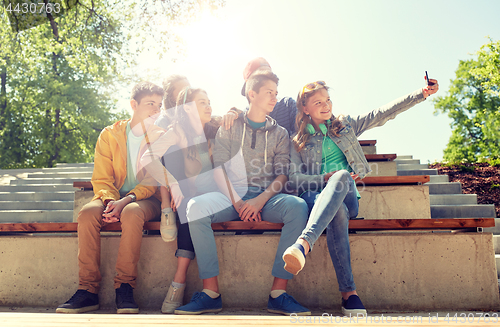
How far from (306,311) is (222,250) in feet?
2.53

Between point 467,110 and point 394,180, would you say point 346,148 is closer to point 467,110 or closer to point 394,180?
point 394,180

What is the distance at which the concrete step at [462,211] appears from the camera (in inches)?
169

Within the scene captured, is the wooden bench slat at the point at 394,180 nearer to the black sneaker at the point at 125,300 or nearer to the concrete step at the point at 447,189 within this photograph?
the black sneaker at the point at 125,300

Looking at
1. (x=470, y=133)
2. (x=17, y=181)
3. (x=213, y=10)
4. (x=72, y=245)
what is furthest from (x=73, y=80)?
(x=470, y=133)

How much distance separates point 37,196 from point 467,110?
2253cm

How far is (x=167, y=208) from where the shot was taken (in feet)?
8.46

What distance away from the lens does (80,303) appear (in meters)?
2.45

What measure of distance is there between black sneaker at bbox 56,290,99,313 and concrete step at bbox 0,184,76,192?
4.92 metres

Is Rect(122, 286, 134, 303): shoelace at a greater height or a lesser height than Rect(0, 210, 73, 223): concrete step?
lesser

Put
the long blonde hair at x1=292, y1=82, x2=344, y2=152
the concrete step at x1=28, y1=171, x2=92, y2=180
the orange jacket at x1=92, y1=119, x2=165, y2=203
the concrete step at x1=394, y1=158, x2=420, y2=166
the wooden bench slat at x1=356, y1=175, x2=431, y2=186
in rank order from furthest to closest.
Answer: the concrete step at x1=28, y1=171, x2=92, y2=180 < the concrete step at x1=394, y1=158, x2=420, y2=166 < the wooden bench slat at x1=356, y1=175, x2=431, y2=186 < the long blonde hair at x1=292, y1=82, x2=344, y2=152 < the orange jacket at x1=92, y1=119, x2=165, y2=203

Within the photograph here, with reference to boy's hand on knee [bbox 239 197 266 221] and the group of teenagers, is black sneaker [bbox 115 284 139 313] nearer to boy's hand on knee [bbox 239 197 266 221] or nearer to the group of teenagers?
the group of teenagers

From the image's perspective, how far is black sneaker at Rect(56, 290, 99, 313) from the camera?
7.80 ft

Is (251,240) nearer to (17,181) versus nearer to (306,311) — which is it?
(306,311)

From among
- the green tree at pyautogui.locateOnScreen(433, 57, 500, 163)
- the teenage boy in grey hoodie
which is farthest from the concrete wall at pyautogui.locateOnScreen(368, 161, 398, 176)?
the green tree at pyautogui.locateOnScreen(433, 57, 500, 163)
